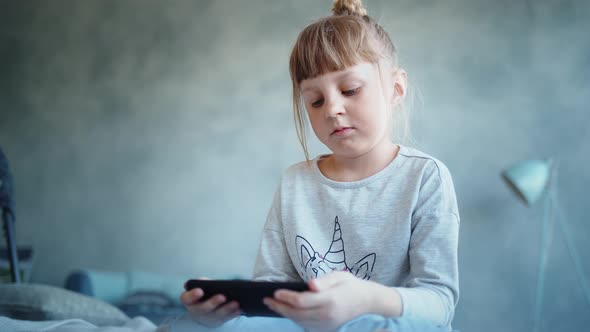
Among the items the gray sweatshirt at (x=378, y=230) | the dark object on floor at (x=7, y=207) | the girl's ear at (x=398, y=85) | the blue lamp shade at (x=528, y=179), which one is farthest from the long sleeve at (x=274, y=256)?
the blue lamp shade at (x=528, y=179)

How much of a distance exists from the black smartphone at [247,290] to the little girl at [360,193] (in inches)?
2.6

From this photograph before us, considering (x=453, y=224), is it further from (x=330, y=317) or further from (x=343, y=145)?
(x=330, y=317)

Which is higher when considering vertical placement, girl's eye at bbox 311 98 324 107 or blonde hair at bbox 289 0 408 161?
blonde hair at bbox 289 0 408 161

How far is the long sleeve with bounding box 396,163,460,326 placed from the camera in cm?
82

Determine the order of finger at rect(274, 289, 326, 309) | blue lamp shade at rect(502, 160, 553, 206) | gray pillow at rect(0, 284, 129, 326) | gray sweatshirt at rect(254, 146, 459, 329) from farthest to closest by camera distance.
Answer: blue lamp shade at rect(502, 160, 553, 206) → gray pillow at rect(0, 284, 129, 326) → gray sweatshirt at rect(254, 146, 459, 329) → finger at rect(274, 289, 326, 309)

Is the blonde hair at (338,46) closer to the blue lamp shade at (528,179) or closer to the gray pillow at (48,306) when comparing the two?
the gray pillow at (48,306)

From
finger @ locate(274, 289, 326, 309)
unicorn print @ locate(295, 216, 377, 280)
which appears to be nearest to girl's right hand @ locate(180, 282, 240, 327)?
finger @ locate(274, 289, 326, 309)

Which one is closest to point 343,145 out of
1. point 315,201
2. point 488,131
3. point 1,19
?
point 315,201

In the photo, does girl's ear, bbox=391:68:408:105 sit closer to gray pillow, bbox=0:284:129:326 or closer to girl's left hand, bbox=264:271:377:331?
girl's left hand, bbox=264:271:377:331

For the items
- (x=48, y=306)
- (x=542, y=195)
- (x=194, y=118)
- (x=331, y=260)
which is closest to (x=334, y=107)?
(x=331, y=260)

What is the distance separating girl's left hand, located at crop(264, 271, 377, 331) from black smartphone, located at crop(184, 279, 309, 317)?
0.01m

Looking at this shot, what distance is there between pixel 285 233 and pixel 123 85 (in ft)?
7.34

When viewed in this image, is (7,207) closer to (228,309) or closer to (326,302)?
(228,309)

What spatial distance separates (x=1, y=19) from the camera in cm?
311
